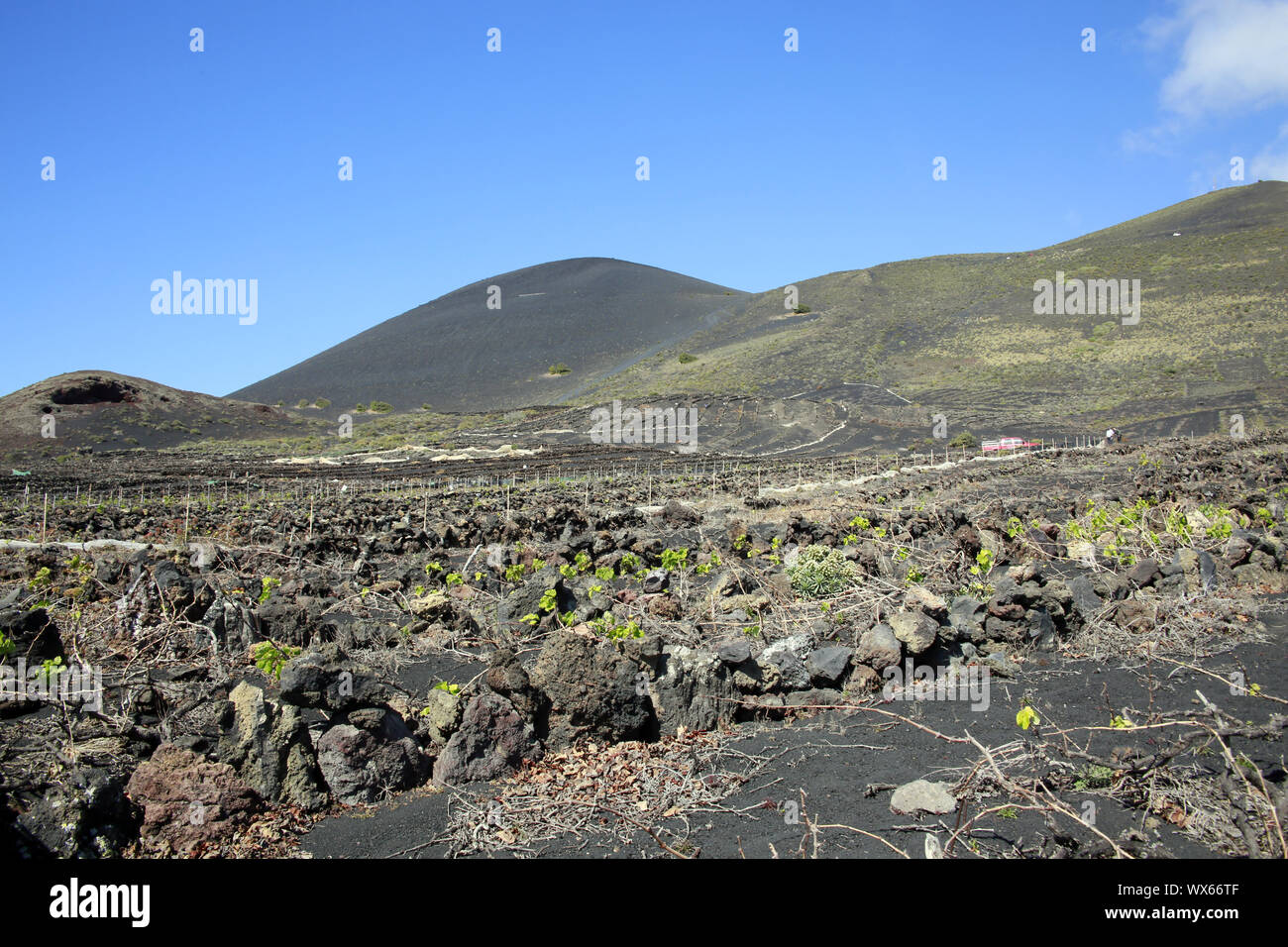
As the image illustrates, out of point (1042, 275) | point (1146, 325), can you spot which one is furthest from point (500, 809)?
point (1042, 275)

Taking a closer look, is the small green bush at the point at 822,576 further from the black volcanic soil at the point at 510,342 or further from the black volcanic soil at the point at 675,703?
the black volcanic soil at the point at 510,342

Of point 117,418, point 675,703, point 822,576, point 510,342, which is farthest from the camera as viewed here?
point 510,342

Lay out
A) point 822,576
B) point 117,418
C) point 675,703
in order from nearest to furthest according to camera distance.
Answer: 1. point 675,703
2. point 822,576
3. point 117,418

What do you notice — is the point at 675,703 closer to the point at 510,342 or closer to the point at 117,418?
the point at 117,418

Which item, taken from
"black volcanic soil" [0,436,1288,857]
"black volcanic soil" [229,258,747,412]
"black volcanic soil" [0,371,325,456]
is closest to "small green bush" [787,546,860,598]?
"black volcanic soil" [0,436,1288,857]

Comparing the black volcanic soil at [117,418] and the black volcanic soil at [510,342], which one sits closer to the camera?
the black volcanic soil at [117,418]

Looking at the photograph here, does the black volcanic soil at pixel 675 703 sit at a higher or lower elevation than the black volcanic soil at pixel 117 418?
lower

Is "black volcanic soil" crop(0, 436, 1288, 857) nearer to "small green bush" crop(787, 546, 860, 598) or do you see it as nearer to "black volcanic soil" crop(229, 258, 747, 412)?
"small green bush" crop(787, 546, 860, 598)

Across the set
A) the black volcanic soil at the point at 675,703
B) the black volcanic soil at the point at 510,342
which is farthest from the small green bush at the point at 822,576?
the black volcanic soil at the point at 510,342

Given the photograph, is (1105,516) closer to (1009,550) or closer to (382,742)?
(1009,550)

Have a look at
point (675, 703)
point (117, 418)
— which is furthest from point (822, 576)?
point (117, 418)
